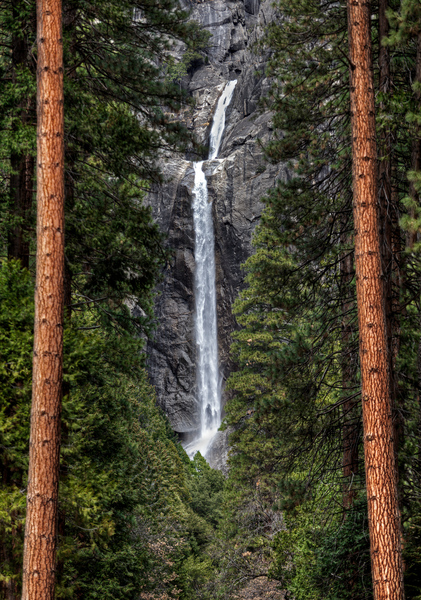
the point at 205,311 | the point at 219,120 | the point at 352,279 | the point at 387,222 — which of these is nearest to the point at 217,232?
the point at 205,311

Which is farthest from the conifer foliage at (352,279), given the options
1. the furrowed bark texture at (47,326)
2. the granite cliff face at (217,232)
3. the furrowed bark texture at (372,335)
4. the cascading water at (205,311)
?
the granite cliff face at (217,232)

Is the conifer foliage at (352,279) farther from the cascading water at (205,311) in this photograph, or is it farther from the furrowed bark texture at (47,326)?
the cascading water at (205,311)

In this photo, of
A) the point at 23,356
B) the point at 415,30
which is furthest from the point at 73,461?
the point at 415,30

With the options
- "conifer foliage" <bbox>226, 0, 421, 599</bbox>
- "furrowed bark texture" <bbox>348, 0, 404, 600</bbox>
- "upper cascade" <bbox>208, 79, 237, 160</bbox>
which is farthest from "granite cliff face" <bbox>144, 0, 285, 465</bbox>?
"furrowed bark texture" <bbox>348, 0, 404, 600</bbox>

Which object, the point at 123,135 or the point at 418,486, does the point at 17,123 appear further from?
the point at 418,486

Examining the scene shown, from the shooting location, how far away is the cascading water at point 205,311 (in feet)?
125

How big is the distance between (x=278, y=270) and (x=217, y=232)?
31.2 m

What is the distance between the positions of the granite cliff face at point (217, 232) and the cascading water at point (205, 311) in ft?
1.48

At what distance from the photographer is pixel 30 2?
6.16 meters

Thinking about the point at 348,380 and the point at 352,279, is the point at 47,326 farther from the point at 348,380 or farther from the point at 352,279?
the point at 348,380

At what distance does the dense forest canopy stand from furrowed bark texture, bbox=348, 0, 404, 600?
0.02 m

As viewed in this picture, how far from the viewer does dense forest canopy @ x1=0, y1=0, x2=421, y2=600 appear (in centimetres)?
539

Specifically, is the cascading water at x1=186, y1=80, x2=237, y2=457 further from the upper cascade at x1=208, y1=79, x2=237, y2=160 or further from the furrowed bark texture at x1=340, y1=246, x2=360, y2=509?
the furrowed bark texture at x1=340, y1=246, x2=360, y2=509

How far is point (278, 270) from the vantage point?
8.64 m
